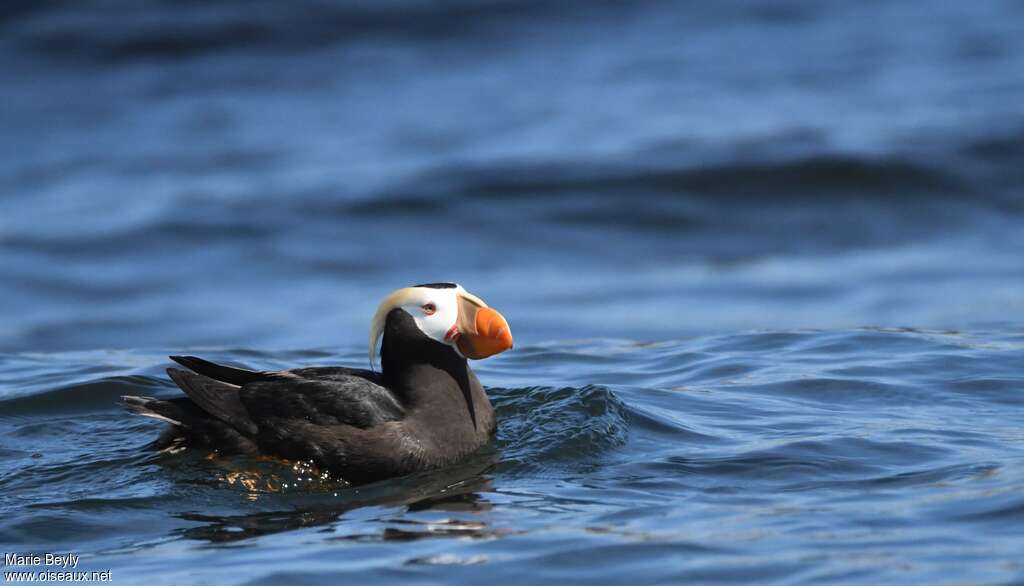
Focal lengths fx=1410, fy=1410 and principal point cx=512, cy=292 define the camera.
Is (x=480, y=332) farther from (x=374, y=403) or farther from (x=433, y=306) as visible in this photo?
(x=374, y=403)

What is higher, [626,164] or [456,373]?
[626,164]

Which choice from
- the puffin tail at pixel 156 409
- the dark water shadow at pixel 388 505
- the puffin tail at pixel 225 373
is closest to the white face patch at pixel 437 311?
the dark water shadow at pixel 388 505

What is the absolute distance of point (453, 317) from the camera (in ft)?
22.4

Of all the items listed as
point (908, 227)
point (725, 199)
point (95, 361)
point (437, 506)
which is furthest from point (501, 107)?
point (437, 506)

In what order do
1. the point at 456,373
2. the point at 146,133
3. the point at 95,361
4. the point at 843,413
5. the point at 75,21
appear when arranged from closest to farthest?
the point at 456,373 → the point at 843,413 → the point at 95,361 → the point at 146,133 → the point at 75,21

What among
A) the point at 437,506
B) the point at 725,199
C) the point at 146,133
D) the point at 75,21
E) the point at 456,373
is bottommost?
the point at 437,506

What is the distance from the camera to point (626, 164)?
1881 centimetres

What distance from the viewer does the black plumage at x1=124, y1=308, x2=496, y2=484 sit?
262 inches

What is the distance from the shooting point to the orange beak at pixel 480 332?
673 cm

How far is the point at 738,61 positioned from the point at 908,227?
727cm

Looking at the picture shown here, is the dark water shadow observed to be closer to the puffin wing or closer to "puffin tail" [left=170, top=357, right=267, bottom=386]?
the puffin wing

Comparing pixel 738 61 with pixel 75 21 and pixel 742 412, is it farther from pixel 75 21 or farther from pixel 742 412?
pixel 742 412

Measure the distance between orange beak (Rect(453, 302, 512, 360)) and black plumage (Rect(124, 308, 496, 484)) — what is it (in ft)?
0.54

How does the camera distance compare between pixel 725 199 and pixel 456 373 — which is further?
pixel 725 199
